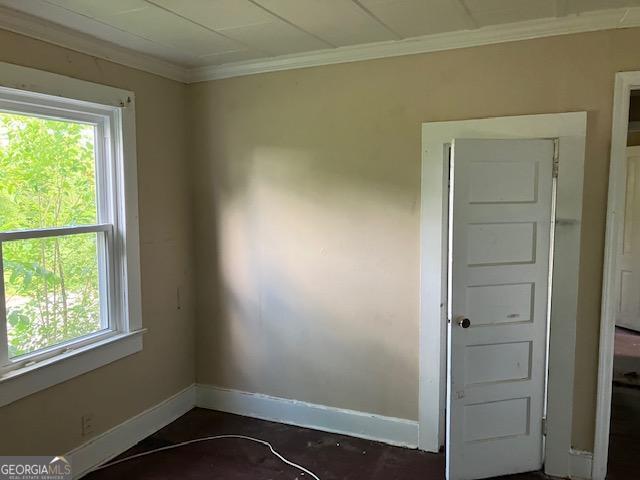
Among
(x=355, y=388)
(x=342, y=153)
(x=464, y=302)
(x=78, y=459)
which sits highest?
(x=342, y=153)

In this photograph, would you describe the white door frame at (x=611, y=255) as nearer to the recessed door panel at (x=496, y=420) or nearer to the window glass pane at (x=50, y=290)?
the recessed door panel at (x=496, y=420)

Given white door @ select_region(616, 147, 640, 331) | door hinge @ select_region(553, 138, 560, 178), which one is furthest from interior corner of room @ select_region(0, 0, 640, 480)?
white door @ select_region(616, 147, 640, 331)

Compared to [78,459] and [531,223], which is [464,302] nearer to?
[531,223]

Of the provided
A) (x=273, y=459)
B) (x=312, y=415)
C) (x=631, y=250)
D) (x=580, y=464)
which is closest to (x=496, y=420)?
(x=580, y=464)

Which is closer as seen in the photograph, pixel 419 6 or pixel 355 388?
pixel 419 6

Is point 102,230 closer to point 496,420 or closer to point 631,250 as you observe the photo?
point 496,420

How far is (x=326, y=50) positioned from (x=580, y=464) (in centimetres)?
282

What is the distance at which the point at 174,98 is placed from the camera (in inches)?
138

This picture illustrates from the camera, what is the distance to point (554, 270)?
8.98 feet

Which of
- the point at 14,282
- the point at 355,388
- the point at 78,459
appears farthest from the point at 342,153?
the point at 78,459

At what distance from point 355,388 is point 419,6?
90.9 inches

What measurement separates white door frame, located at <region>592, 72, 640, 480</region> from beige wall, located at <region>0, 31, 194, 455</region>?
2710mm

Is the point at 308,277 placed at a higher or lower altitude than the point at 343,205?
lower

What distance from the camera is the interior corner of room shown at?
8.50 ft
